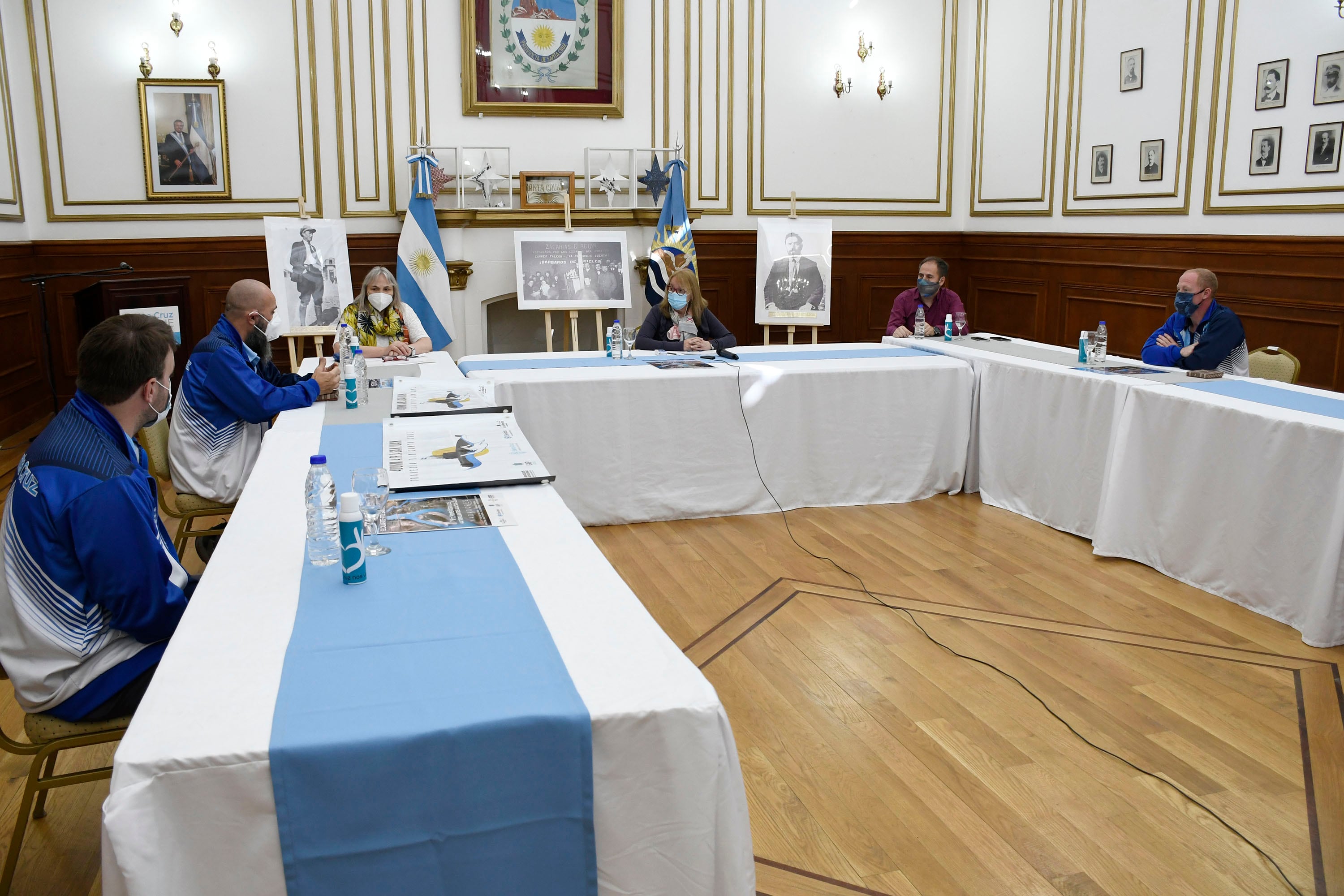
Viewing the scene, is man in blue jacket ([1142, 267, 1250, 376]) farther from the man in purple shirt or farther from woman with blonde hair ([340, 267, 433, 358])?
woman with blonde hair ([340, 267, 433, 358])

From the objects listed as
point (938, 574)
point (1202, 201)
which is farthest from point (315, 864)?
point (1202, 201)

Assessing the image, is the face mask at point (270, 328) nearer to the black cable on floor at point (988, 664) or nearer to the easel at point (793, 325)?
the black cable on floor at point (988, 664)

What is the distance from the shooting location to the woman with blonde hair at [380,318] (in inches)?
199

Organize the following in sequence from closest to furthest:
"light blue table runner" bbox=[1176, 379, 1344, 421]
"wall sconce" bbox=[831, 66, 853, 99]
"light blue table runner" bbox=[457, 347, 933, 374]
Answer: "light blue table runner" bbox=[1176, 379, 1344, 421], "light blue table runner" bbox=[457, 347, 933, 374], "wall sconce" bbox=[831, 66, 853, 99]

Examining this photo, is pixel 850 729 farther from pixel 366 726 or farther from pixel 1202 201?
pixel 1202 201

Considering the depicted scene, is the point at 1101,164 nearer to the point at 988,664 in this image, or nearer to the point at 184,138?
the point at 988,664

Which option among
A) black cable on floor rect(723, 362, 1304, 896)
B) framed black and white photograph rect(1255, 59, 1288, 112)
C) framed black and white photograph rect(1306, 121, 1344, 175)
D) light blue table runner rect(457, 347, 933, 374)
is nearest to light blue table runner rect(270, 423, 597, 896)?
black cable on floor rect(723, 362, 1304, 896)

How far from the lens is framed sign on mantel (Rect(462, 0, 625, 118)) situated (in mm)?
7293

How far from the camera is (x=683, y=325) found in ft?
18.0

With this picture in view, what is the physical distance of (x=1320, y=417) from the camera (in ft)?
11.3

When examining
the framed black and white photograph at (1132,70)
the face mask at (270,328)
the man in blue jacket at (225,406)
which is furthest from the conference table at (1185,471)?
the face mask at (270,328)

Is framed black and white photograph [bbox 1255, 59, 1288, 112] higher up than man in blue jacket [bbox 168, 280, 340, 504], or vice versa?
framed black and white photograph [bbox 1255, 59, 1288, 112]

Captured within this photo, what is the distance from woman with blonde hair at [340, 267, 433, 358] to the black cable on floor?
66.1 inches

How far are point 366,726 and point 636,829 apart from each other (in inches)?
16.1
